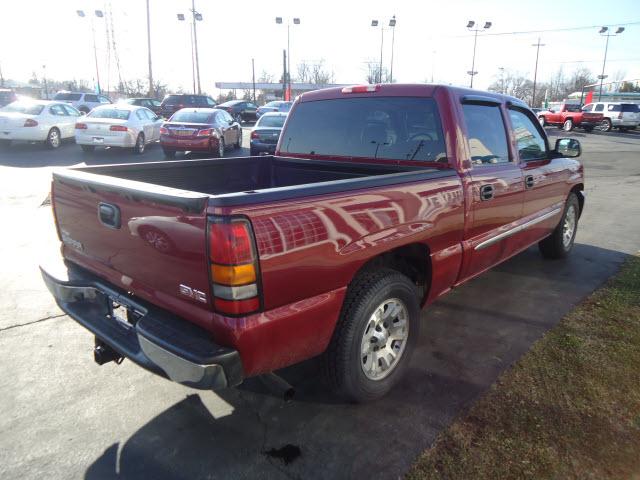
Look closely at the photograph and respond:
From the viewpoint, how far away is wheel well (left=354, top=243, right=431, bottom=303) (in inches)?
118

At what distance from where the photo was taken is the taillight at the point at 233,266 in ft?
6.57

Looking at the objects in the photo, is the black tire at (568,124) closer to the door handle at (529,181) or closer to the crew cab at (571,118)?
the crew cab at (571,118)

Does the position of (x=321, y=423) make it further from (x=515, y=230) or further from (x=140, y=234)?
(x=515, y=230)

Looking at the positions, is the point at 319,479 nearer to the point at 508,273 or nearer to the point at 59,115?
the point at 508,273

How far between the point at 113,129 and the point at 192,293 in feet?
44.3

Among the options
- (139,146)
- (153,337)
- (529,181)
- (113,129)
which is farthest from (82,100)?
(153,337)

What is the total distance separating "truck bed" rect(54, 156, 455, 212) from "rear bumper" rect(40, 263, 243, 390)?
24.1 inches

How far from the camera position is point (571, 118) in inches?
1350

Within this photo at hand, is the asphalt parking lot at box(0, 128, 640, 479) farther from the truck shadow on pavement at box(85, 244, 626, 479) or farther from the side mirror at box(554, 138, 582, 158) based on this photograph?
the side mirror at box(554, 138, 582, 158)

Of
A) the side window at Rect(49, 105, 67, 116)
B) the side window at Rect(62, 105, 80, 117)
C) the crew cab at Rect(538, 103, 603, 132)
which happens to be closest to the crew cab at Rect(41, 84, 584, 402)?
the side window at Rect(49, 105, 67, 116)

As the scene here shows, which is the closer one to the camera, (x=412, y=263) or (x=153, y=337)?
(x=153, y=337)

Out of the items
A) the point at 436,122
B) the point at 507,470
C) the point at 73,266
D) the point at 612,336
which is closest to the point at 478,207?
the point at 436,122

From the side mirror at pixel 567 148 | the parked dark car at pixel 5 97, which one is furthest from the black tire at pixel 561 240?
the parked dark car at pixel 5 97

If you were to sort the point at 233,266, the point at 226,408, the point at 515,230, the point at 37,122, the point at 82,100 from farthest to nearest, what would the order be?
1. the point at 82,100
2. the point at 37,122
3. the point at 515,230
4. the point at 226,408
5. the point at 233,266
